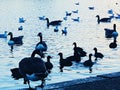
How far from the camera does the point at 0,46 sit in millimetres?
31391

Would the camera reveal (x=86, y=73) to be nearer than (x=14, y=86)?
No

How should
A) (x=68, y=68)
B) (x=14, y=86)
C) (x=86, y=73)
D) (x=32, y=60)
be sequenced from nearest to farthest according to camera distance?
1. (x=32, y=60)
2. (x=14, y=86)
3. (x=86, y=73)
4. (x=68, y=68)

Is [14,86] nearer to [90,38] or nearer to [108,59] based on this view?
[108,59]

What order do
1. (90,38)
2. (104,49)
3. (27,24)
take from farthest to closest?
(27,24) < (90,38) < (104,49)

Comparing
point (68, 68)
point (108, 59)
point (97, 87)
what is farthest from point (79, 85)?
point (108, 59)

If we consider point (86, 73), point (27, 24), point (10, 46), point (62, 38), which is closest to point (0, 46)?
point (10, 46)

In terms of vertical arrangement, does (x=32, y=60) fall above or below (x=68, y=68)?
above

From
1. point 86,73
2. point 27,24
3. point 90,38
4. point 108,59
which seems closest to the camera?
point 86,73

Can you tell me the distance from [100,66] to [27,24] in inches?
1082

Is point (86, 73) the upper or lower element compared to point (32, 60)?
lower

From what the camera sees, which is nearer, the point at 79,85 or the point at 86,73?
the point at 79,85

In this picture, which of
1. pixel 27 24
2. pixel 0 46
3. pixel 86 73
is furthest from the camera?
pixel 27 24

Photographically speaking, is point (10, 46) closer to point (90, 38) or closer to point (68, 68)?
point (90, 38)

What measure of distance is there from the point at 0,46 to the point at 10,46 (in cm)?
75
